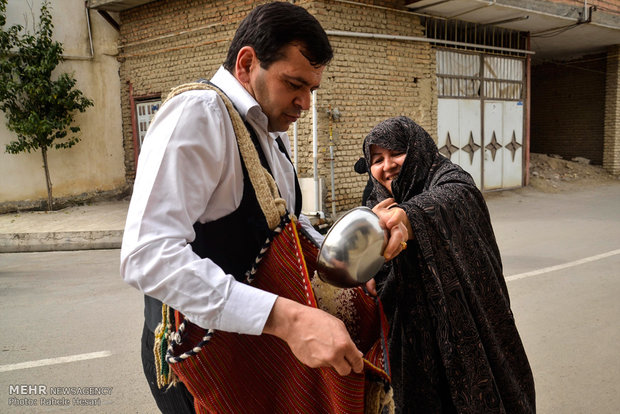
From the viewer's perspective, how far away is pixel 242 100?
4.12ft

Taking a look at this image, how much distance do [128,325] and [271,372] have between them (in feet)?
10.9

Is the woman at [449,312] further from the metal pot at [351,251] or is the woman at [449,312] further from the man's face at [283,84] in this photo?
the man's face at [283,84]

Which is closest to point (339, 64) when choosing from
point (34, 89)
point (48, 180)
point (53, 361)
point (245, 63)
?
point (34, 89)

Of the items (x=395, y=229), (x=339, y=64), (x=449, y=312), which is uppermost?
(x=339, y=64)

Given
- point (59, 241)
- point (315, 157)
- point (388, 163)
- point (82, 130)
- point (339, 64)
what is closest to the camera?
point (388, 163)

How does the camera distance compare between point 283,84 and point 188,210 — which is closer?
point 188,210

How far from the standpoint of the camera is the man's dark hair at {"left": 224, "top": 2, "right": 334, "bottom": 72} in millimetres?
1235

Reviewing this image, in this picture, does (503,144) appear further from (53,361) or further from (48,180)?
(53,361)

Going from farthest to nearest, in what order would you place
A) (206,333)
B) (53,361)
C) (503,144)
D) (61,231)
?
(503,144) < (61,231) < (53,361) < (206,333)

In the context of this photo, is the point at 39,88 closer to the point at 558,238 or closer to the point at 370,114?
the point at 370,114

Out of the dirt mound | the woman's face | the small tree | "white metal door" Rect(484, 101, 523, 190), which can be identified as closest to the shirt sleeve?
the woman's face

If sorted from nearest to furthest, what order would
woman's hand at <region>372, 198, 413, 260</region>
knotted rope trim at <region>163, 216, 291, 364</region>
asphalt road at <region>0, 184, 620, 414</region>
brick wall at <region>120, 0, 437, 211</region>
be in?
knotted rope trim at <region>163, 216, 291, 364</region> → woman's hand at <region>372, 198, 413, 260</region> → asphalt road at <region>0, 184, 620, 414</region> → brick wall at <region>120, 0, 437, 211</region>

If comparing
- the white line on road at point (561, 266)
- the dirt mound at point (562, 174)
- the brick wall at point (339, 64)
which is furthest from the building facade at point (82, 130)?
the dirt mound at point (562, 174)

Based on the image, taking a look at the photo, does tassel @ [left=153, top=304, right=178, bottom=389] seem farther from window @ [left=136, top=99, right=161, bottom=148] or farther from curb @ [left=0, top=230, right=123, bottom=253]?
window @ [left=136, top=99, right=161, bottom=148]
